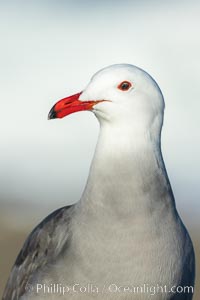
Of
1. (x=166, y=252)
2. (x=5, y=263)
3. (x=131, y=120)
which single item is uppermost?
(x=131, y=120)

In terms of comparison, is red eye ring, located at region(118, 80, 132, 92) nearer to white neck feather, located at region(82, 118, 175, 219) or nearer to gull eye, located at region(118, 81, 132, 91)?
Answer: gull eye, located at region(118, 81, 132, 91)

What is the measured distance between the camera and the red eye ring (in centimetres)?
1094

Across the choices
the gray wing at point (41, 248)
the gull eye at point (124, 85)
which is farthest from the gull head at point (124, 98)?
the gray wing at point (41, 248)

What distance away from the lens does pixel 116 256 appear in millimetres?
10977

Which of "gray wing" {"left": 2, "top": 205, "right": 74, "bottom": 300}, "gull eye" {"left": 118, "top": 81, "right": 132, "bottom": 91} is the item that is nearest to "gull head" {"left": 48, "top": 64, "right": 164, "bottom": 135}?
"gull eye" {"left": 118, "top": 81, "right": 132, "bottom": 91}

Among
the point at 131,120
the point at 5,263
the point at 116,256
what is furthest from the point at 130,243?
the point at 5,263

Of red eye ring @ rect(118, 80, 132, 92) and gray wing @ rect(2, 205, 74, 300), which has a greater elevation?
red eye ring @ rect(118, 80, 132, 92)

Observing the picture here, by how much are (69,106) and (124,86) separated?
508 mm

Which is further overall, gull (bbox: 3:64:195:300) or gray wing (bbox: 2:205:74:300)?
gray wing (bbox: 2:205:74:300)

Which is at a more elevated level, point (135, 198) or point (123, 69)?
point (123, 69)

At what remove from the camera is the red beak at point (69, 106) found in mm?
11008

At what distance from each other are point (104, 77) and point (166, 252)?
1.50 meters

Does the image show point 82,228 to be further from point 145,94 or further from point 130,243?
point 145,94

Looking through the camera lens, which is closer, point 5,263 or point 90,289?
point 90,289
